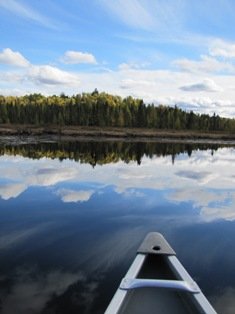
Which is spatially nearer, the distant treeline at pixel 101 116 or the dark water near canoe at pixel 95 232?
the dark water near canoe at pixel 95 232

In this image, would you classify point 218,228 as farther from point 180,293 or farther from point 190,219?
point 180,293

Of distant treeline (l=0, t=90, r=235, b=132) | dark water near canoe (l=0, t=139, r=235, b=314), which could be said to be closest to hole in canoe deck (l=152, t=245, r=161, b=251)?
dark water near canoe (l=0, t=139, r=235, b=314)

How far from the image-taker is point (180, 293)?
284 inches

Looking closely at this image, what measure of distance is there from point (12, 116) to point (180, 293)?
142 metres

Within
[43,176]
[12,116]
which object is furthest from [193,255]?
[12,116]

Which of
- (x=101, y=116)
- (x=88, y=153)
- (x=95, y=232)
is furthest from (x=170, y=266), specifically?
(x=101, y=116)

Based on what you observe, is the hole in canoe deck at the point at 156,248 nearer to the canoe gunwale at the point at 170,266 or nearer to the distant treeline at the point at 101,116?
the canoe gunwale at the point at 170,266

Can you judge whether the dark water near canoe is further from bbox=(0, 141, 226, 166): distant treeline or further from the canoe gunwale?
bbox=(0, 141, 226, 166): distant treeline

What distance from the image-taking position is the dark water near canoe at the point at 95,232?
8.24m

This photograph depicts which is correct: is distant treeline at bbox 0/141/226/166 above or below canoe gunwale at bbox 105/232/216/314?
below

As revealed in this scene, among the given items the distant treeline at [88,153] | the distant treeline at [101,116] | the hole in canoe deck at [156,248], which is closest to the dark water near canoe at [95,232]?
the hole in canoe deck at [156,248]

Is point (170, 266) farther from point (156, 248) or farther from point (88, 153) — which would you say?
point (88, 153)

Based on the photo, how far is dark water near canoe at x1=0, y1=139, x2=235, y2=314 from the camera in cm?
824

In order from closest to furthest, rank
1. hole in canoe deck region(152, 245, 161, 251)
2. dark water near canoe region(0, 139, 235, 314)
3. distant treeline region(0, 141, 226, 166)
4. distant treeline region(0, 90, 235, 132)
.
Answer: dark water near canoe region(0, 139, 235, 314) < hole in canoe deck region(152, 245, 161, 251) < distant treeline region(0, 141, 226, 166) < distant treeline region(0, 90, 235, 132)
